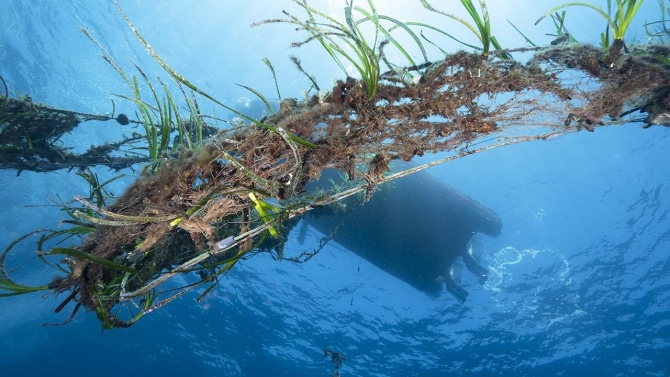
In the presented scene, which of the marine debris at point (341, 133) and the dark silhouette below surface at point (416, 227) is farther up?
the dark silhouette below surface at point (416, 227)

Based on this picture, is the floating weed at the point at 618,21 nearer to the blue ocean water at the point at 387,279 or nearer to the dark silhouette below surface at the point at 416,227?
the dark silhouette below surface at the point at 416,227

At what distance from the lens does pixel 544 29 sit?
2100 centimetres

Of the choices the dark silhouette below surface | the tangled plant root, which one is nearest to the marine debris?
the tangled plant root

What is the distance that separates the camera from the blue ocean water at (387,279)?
2223cm

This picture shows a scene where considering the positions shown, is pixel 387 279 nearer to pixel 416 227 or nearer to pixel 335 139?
pixel 416 227

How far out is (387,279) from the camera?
24984 mm

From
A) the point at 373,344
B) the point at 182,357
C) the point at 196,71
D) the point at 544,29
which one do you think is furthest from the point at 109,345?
the point at 544,29

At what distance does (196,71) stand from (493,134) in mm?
35477

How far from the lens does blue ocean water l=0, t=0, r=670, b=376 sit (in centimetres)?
2223

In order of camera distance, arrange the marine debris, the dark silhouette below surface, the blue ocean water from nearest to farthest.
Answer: the marine debris → the dark silhouette below surface → the blue ocean water

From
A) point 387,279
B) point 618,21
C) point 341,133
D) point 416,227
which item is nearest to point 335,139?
point 341,133

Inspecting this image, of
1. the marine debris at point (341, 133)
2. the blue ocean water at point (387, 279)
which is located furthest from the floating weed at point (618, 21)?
the blue ocean water at point (387, 279)

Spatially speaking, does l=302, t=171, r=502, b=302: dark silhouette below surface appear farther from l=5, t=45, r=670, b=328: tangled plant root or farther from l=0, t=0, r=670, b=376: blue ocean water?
l=5, t=45, r=670, b=328: tangled plant root

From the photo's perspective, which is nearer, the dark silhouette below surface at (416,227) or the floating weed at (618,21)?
the floating weed at (618,21)
